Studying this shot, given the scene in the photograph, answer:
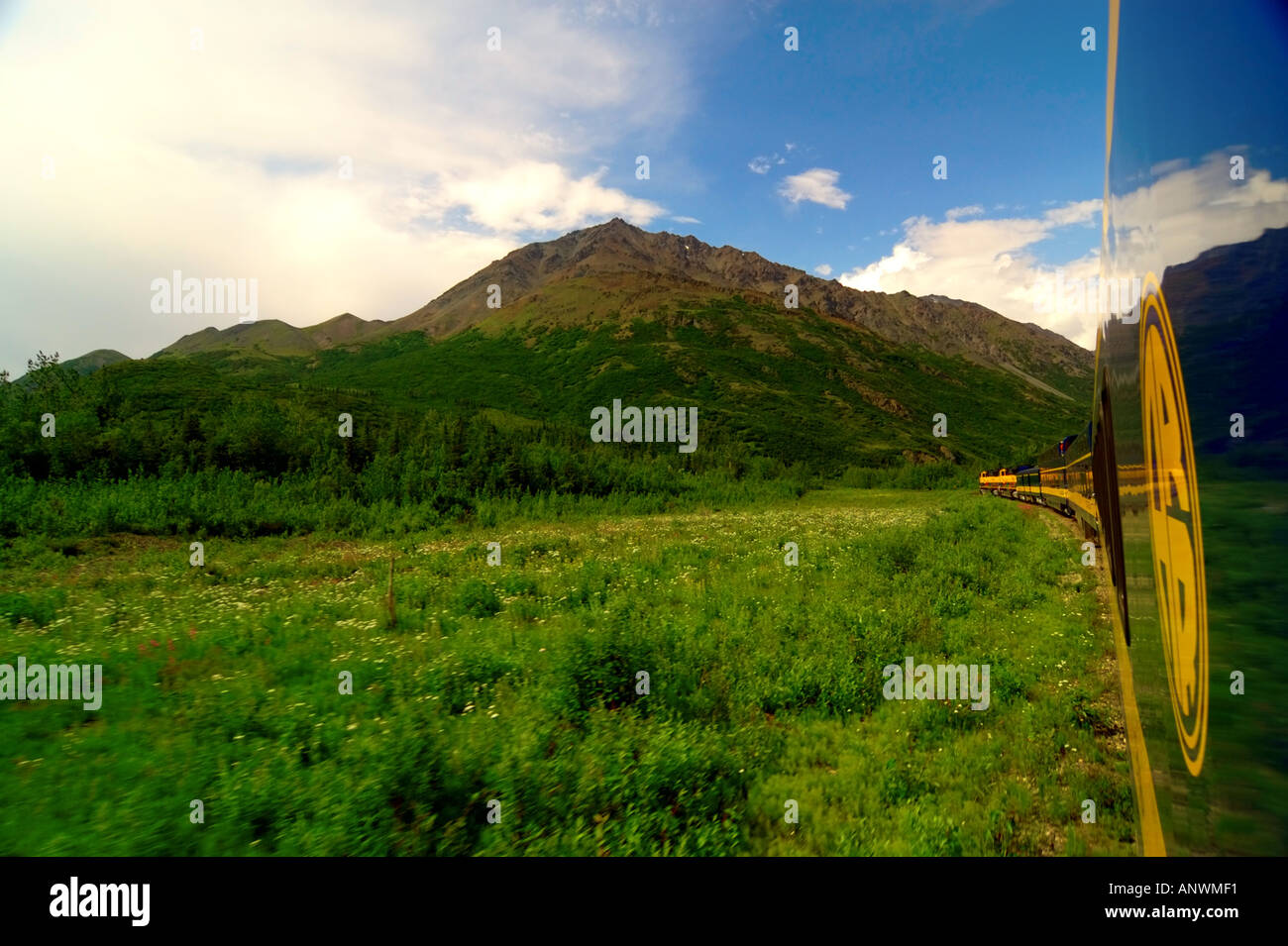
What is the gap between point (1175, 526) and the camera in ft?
5.65

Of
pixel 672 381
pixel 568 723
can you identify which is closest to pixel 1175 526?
pixel 568 723

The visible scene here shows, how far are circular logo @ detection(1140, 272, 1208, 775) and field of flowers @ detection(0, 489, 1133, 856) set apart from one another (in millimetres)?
3662

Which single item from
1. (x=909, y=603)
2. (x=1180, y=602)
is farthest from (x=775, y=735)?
(x=909, y=603)

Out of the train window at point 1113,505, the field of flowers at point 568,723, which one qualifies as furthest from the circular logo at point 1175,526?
the field of flowers at point 568,723

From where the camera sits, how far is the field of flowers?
4.29m

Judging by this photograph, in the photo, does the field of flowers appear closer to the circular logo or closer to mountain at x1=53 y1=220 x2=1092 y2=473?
the circular logo

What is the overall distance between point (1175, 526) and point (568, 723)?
6103 mm

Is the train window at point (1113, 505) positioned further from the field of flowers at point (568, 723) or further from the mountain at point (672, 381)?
the mountain at point (672, 381)

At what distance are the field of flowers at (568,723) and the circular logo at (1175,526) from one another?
3662mm

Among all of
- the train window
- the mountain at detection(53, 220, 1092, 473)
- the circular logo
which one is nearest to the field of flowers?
the train window

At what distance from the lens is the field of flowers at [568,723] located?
4285 mm

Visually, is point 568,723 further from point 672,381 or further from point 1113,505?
point 672,381
